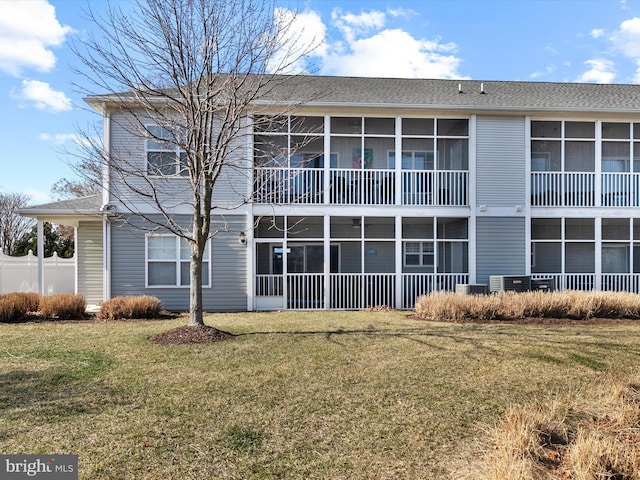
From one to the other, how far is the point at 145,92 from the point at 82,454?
7262mm

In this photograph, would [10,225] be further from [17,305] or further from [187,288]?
[187,288]

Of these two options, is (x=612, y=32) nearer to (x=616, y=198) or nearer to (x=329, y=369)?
(x=616, y=198)

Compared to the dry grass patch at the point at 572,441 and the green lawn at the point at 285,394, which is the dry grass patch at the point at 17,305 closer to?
the green lawn at the point at 285,394

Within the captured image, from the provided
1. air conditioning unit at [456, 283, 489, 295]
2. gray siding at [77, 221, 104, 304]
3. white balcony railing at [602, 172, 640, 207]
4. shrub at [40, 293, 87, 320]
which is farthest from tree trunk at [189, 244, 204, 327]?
white balcony railing at [602, 172, 640, 207]

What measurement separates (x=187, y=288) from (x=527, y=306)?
957cm

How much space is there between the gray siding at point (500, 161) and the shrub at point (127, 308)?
1029cm

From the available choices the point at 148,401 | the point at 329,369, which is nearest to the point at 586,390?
the point at 329,369

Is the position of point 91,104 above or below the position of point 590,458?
above

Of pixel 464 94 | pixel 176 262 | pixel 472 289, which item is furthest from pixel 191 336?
pixel 464 94

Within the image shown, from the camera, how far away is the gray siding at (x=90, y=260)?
1412cm

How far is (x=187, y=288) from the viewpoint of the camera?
1255cm

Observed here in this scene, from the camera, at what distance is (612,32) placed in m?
13.9

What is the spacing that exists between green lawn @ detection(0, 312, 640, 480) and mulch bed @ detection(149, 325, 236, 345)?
1.14 ft

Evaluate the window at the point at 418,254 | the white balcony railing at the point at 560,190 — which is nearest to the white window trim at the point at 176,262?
the window at the point at 418,254
